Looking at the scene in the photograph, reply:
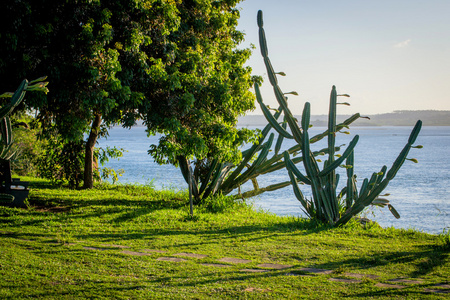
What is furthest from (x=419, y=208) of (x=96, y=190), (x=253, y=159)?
(x=96, y=190)

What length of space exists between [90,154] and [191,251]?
7.34 meters

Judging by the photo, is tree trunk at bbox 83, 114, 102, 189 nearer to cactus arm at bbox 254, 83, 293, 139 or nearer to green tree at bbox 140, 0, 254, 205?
green tree at bbox 140, 0, 254, 205

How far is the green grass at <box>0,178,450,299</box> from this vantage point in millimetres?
4855

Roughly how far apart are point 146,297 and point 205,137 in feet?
17.6

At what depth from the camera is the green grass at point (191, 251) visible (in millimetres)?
4855

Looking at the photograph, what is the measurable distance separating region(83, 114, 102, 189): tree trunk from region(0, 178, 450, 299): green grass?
7.48 feet

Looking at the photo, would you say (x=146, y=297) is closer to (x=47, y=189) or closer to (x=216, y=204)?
(x=216, y=204)

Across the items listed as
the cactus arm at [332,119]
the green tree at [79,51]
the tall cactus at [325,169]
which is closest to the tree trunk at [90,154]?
the green tree at [79,51]

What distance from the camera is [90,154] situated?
12.9 meters

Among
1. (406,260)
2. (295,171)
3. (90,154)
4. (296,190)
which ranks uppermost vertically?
(90,154)

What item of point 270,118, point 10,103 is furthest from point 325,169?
point 10,103

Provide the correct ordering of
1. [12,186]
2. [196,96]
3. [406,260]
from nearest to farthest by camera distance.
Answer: [406,260], [12,186], [196,96]

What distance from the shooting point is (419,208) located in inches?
671

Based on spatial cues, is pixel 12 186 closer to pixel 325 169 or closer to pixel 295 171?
pixel 295 171
